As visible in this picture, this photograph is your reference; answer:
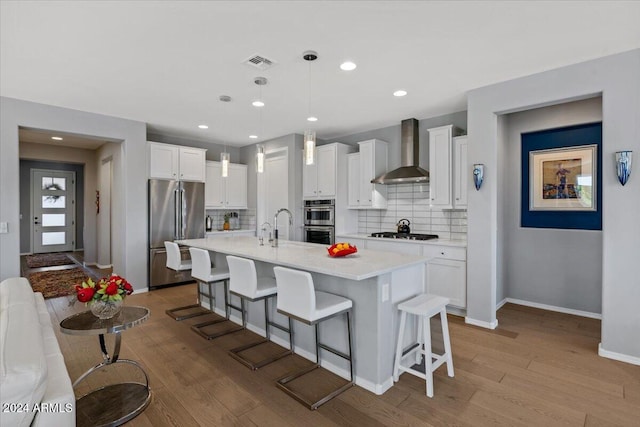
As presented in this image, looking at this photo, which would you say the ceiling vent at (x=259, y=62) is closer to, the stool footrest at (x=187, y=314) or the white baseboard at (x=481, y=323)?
the stool footrest at (x=187, y=314)

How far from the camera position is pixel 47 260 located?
7988 mm

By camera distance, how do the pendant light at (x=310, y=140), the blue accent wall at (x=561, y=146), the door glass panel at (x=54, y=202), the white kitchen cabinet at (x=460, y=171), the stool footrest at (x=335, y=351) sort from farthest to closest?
the door glass panel at (x=54, y=202)
the white kitchen cabinet at (x=460, y=171)
the blue accent wall at (x=561, y=146)
the pendant light at (x=310, y=140)
the stool footrest at (x=335, y=351)

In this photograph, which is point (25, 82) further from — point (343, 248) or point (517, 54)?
point (517, 54)

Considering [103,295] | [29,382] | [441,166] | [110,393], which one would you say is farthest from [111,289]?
[441,166]

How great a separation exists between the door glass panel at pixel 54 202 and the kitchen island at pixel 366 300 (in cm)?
889

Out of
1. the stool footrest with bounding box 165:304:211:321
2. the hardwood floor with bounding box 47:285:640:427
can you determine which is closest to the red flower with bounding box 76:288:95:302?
the hardwood floor with bounding box 47:285:640:427

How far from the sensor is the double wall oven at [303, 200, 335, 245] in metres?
5.67

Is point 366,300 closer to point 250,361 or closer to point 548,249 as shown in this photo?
point 250,361

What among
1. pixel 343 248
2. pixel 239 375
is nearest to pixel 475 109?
pixel 343 248

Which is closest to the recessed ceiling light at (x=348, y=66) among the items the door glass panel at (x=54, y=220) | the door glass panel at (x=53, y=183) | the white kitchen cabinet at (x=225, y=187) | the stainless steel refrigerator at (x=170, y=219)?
the stainless steel refrigerator at (x=170, y=219)

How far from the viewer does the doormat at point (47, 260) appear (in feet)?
24.5

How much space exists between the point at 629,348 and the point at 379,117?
3834mm

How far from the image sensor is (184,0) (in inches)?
85.5

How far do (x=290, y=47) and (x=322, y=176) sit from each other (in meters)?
3.10
